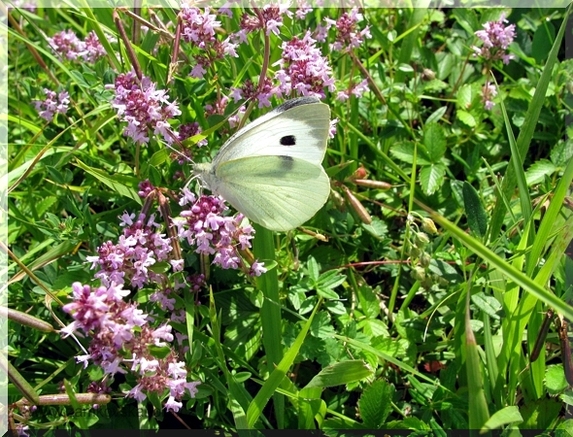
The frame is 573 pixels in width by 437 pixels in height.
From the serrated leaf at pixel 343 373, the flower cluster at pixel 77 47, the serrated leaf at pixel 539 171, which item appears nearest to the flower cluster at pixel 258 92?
the flower cluster at pixel 77 47

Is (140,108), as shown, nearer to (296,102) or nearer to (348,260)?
(296,102)

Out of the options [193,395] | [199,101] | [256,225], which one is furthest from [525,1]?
[193,395]

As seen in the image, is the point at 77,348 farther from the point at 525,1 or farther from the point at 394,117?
the point at 525,1

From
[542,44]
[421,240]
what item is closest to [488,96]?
[542,44]

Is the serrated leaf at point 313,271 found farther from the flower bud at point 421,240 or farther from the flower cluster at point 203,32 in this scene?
the flower cluster at point 203,32

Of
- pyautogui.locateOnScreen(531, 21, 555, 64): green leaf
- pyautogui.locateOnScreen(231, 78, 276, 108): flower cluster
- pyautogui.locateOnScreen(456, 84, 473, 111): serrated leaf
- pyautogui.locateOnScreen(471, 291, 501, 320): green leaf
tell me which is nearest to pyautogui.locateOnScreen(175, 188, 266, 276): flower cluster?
pyautogui.locateOnScreen(231, 78, 276, 108): flower cluster
